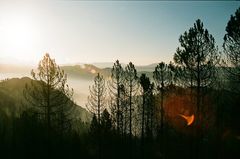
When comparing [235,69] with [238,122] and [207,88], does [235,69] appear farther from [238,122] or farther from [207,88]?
[238,122]

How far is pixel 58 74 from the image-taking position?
2631cm

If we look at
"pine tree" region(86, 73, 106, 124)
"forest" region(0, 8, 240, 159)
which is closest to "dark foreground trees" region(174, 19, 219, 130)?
"forest" region(0, 8, 240, 159)

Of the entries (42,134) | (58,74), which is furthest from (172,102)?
(58,74)

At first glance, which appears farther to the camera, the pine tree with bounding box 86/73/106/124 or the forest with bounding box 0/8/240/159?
the pine tree with bounding box 86/73/106/124

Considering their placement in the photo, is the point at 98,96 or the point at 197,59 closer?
the point at 197,59

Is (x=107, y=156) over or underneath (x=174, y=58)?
underneath

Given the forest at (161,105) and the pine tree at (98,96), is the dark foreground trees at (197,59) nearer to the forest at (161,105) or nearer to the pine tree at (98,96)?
the forest at (161,105)

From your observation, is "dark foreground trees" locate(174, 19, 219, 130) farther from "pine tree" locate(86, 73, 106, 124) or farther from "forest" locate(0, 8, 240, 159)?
"pine tree" locate(86, 73, 106, 124)

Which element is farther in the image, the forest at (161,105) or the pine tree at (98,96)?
the pine tree at (98,96)

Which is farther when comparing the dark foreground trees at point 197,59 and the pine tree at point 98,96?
the pine tree at point 98,96

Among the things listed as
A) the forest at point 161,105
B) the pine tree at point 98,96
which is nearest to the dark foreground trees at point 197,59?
the forest at point 161,105

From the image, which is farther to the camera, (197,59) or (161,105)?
(161,105)

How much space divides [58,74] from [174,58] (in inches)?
414

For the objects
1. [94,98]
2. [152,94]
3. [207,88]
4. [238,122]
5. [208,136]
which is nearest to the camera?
[207,88]
